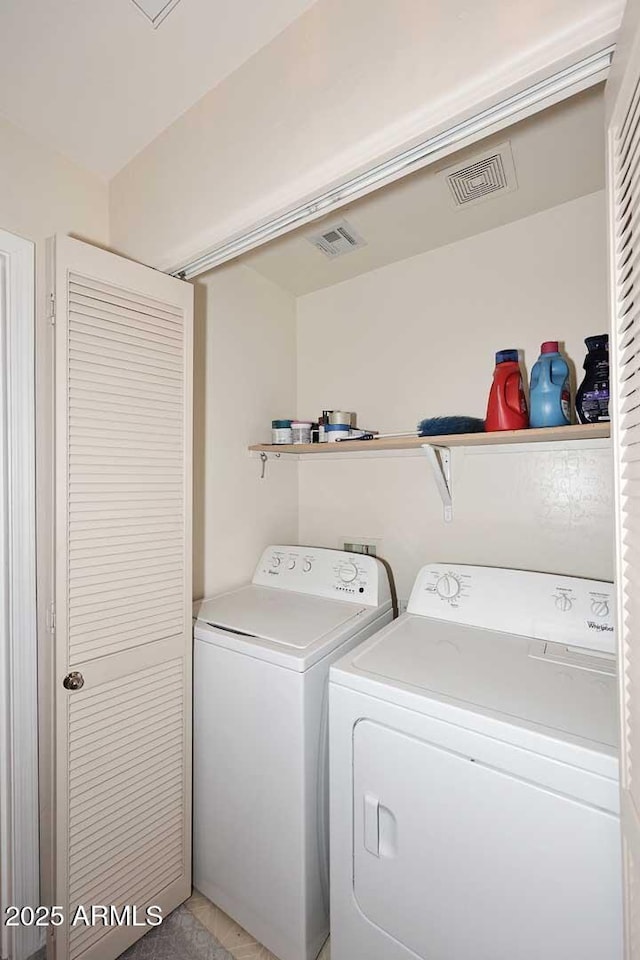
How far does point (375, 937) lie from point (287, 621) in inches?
35.6

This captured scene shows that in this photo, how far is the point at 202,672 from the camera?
5.33 ft

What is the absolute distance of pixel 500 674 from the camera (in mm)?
1229

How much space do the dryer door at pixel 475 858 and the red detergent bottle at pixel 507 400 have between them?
3.28ft

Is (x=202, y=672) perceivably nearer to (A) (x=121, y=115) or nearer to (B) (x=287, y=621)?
(B) (x=287, y=621)

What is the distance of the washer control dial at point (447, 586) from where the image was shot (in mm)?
1672

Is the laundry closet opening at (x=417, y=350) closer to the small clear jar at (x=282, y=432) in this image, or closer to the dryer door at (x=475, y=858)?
the small clear jar at (x=282, y=432)

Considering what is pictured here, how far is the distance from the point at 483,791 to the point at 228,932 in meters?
1.21

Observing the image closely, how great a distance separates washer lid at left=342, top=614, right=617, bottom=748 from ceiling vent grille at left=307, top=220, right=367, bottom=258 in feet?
5.28

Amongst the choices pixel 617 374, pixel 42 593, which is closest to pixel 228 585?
→ pixel 42 593

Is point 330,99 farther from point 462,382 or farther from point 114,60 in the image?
point 462,382

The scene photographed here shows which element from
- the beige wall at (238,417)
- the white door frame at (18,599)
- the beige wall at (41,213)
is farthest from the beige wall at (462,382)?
the white door frame at (18,599)

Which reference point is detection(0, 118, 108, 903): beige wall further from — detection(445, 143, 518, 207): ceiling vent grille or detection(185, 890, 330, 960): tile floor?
detection(445, 143, 518, 207): ceiling vent grille

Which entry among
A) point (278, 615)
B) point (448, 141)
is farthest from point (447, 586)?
point (448, 141)

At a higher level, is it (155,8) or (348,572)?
(155,8)
